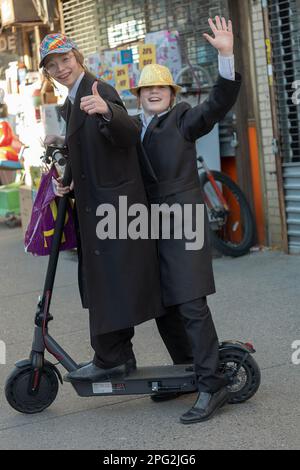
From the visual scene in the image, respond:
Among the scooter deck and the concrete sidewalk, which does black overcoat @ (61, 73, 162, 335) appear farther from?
the concrete sidewalk

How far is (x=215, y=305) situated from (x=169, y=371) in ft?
7.73

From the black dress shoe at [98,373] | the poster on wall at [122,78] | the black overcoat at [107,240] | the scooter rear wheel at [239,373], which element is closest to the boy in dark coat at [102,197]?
the black overcoat at [107,240]

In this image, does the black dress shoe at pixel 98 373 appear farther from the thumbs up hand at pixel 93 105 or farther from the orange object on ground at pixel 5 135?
the orange object on ground at pixel 5 135

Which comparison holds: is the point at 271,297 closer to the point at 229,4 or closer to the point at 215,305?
the point at 215,305

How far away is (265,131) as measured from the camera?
8508 mm

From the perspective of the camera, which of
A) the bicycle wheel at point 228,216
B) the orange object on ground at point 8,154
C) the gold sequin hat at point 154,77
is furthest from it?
the orange object on ground at point 8,154

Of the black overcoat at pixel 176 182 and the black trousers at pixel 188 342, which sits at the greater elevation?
the black overcoat at pixel 176 182

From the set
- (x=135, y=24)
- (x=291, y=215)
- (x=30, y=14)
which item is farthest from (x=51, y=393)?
(x=30, y=14)

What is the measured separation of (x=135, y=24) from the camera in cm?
1043

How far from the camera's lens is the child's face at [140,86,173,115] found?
14.4 ft

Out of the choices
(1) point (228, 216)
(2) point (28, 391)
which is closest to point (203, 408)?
(2) point (28, 391)

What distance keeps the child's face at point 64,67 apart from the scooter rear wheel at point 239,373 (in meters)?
1.53

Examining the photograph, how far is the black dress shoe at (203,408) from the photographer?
4.35 metres

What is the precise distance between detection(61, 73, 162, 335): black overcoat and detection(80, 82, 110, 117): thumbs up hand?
0.89ft
